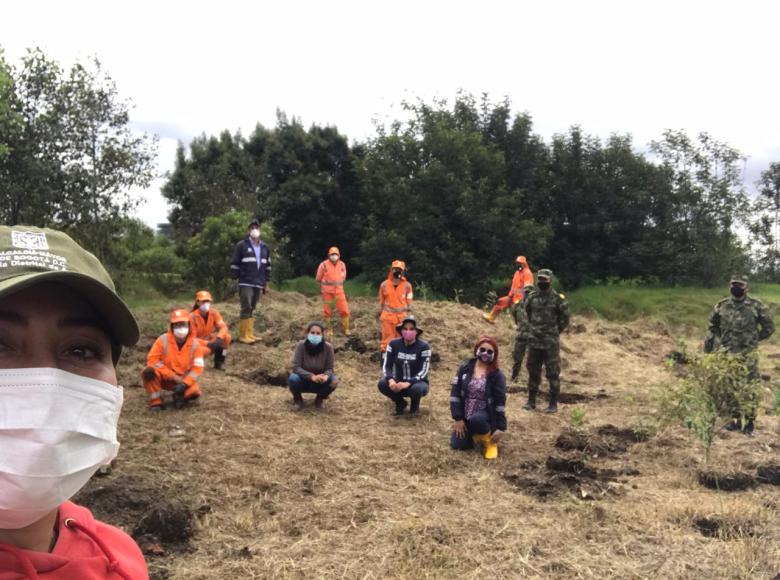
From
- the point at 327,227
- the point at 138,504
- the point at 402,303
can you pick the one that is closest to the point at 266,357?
the point at 402,303

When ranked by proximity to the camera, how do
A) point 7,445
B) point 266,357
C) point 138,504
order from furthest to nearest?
point 266,357
point 138,504
point 7,445

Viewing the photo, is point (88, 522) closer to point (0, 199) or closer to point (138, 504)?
point (138, 504)

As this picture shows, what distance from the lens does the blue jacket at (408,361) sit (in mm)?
7855

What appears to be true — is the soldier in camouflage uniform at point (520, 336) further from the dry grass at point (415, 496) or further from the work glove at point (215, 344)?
the work glove at point (215, 344)

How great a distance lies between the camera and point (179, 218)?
2320 centimetres

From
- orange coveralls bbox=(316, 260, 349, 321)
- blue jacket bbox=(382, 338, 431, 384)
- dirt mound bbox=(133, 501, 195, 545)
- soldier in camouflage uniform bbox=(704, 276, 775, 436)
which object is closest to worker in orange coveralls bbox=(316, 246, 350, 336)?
orange coveralls bbox=(316, 260, 349, 321)

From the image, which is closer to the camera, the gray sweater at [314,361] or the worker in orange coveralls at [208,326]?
the gray sweater at [314,361]

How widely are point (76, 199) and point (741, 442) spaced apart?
Result: 1241 centimetres

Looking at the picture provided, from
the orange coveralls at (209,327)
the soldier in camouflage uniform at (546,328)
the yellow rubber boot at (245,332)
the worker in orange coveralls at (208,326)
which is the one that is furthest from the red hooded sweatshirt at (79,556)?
the yellow rubber boot at (245,332)

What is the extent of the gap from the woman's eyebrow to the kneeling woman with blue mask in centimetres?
676

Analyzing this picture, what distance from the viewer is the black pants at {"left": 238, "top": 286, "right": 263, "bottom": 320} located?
1102 cm

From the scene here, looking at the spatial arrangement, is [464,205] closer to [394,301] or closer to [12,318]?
[394,301]

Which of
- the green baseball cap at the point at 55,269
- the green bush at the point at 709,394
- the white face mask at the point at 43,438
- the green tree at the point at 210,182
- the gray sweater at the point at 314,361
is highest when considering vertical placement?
the green tree at the point at 210,182

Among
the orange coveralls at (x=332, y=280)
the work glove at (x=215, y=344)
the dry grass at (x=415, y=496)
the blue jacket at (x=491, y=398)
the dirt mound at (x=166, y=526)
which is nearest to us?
the dry grass at (x=415, y=496)
